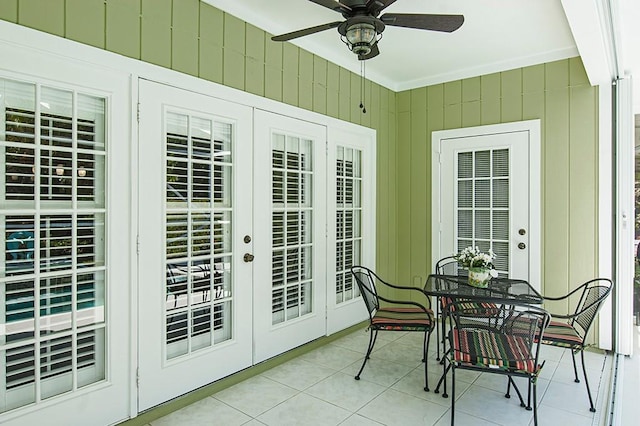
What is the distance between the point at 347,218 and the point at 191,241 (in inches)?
74.9

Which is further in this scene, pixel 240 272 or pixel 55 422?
pixel 240 272

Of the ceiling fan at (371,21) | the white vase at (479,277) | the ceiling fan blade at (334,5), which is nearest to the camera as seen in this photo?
the ceiling fan blade at (334,5)

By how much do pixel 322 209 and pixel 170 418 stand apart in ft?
6.99

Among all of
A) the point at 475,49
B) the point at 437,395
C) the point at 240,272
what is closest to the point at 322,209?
the point at 240,272

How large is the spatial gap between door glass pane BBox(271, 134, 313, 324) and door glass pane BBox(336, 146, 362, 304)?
45cm

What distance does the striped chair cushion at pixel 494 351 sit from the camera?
234 cm

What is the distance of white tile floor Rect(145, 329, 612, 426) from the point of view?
2.61 metres

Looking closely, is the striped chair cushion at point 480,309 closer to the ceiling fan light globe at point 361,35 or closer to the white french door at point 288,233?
the white french door at point 288,233

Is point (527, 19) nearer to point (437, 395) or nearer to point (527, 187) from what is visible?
point (527, 187)

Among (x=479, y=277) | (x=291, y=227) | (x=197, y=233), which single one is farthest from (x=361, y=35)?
(x=479, y=277)

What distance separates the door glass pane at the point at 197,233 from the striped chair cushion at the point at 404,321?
117 cm

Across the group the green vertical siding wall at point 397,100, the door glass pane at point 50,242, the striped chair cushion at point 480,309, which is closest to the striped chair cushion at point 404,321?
the striped chair cushion at point 480,309

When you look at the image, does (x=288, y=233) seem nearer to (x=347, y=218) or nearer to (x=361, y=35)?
(x=347, y=218)

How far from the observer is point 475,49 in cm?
394
